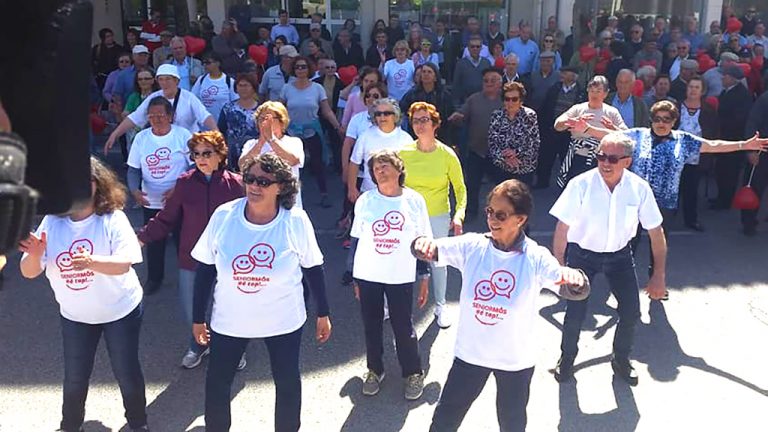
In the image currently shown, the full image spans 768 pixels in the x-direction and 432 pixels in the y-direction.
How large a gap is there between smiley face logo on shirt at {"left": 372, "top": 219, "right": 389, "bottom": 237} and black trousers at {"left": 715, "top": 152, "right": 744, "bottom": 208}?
233 inches

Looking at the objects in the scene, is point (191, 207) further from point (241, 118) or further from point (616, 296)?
point (616, 296)

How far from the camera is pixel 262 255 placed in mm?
3541

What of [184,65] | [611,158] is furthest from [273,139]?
[184,65]

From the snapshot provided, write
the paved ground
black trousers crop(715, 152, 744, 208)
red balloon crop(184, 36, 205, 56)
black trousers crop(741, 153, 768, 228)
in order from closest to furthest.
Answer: the paved ground, black trousers crop(741, 153, 768, 228), black trousers crop(715, 152, 744, 208), red balloon crop(184, 36, 205, 56)

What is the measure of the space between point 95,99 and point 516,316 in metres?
8.50

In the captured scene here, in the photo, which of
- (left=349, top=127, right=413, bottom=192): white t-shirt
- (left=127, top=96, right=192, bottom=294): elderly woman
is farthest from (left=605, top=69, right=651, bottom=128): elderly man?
(left=127, top=96, right=192, bottom=294): elderly woman

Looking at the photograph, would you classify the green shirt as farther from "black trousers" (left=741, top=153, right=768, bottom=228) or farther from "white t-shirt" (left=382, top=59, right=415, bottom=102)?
"white t-shirt" (left=382, top=59, right=415, bottom=102)

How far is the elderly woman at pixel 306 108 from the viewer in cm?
812

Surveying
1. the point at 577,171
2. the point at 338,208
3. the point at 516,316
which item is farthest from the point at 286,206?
the point at 338,208

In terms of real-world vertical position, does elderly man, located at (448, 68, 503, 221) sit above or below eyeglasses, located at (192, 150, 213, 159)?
below

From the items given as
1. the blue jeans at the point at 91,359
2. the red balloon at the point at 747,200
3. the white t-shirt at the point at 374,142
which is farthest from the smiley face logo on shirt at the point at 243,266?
the red balloon at the point at 747,200

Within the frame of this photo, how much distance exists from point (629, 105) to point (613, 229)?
3602mm

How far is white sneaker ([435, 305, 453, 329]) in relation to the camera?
5.48m

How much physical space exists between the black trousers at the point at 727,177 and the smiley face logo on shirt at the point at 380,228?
19.4 ft
